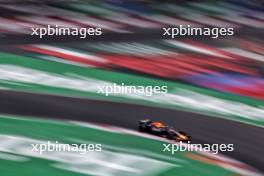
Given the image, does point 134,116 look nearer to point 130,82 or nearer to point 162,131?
point 162,131

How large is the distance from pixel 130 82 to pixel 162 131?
1636 mm

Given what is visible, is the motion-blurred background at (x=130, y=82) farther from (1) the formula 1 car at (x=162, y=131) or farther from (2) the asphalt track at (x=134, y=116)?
(1) the formula 1 car at (x=162, y=131)

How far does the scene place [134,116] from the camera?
591 centimetres

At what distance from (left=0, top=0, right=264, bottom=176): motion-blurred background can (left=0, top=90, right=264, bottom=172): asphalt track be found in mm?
13

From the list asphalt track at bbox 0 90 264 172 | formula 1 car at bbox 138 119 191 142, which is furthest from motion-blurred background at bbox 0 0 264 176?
formula 1 car at bbox 138 119 191 142

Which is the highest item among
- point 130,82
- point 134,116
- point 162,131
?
point 130,82

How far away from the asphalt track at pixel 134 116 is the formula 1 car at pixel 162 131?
4.3 inches

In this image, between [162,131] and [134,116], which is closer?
[162,131]

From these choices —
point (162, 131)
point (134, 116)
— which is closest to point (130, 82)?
point (134, 116)

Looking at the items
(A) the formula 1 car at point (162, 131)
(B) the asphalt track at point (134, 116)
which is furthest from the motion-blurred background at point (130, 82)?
(A) the formula 1 car at point (162, 131)

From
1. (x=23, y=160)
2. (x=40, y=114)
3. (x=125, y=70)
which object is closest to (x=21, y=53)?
(x=125, y=70)

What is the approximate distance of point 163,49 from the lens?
27.0 feet

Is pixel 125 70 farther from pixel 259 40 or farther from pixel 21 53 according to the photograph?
pixel 259 40

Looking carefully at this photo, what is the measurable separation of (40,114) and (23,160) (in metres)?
1.10
